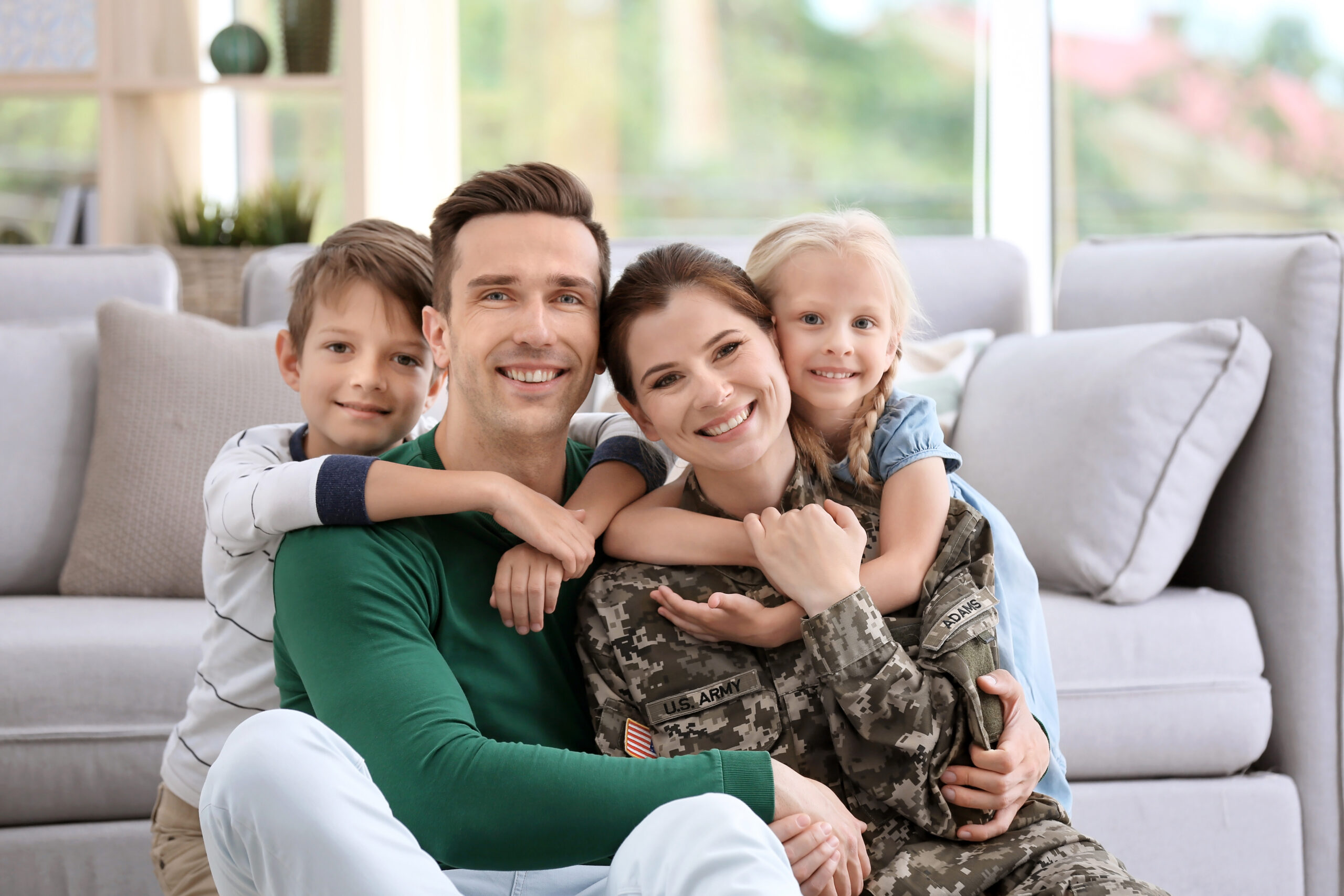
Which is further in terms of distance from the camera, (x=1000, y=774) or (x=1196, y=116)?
(x=1196, y=116)

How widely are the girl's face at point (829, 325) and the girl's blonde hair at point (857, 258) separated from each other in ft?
0.04

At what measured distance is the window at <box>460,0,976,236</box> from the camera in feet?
14.7

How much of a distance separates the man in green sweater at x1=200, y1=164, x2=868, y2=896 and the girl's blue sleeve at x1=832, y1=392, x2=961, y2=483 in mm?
329

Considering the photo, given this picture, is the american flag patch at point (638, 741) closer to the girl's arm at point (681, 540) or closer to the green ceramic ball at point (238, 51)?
the girl's arm at point (681, 540)

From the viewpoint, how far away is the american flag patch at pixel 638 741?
1.15 m

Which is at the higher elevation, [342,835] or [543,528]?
[543,528]

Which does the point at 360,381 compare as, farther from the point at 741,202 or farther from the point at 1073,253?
the point at 741,202

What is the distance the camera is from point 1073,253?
2.35 metres

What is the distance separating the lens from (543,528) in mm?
1120

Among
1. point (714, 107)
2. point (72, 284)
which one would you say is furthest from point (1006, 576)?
point (714, 107)

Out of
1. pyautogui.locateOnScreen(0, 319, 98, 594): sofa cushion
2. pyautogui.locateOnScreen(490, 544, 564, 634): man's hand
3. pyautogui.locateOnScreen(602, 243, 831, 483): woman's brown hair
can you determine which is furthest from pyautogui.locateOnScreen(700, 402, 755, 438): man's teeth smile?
pyautogui.locateOnScreen(0, 319, 98, 594): sofa cushion

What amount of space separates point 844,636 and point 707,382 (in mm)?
290

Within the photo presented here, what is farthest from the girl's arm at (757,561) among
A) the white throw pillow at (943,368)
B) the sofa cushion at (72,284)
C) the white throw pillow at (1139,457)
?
the sofa cushion at (72,284)

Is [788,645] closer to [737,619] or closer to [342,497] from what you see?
[737,619]
